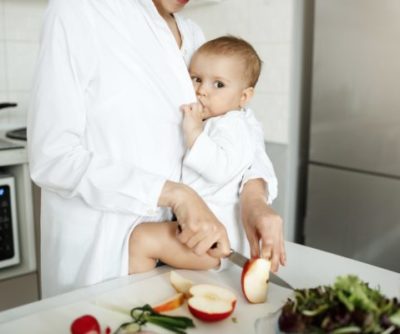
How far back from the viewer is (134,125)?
2.71ft

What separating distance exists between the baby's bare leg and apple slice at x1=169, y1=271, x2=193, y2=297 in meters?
0.06

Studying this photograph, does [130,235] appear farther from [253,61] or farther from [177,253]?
[253,61]

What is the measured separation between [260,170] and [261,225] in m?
0.16

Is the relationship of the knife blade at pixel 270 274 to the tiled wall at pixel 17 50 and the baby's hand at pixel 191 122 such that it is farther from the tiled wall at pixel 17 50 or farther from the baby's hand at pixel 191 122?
the tiled wall at pixel 17 50

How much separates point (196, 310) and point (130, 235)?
25 cm

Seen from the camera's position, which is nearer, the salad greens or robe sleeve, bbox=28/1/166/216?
the salad greens

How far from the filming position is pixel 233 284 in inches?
30.4

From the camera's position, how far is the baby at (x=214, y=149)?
0.83m

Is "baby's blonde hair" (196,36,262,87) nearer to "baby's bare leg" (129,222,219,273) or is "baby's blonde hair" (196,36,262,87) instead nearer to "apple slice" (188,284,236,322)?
"baby's bare leg" (129,222,219,273)

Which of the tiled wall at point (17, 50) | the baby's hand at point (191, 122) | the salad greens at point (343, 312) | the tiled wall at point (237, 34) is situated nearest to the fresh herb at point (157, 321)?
the salad greens at point (343, 312)

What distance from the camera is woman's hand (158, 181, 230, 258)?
2.43ft

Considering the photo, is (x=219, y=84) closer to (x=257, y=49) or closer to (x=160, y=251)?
(x=160, y=251)

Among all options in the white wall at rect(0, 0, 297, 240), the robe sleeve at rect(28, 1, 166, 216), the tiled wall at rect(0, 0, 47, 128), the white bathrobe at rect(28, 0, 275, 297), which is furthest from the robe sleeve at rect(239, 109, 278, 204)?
the tiled wall at rect(0, 0, 47, 128)

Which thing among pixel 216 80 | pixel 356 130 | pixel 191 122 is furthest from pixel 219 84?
pixel 356 130
